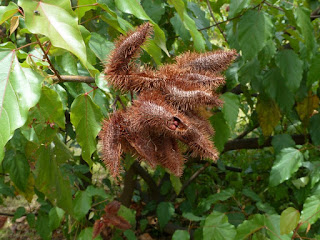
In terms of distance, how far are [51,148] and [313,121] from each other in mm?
1692

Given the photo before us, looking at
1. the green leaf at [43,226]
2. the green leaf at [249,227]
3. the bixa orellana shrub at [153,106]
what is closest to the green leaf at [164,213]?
the green leaf at [43,226]

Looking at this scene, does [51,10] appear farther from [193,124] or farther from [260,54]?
[260,54]

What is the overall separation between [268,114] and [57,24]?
5.91ft

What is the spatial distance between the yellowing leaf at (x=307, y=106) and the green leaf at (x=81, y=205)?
1504 millimetres

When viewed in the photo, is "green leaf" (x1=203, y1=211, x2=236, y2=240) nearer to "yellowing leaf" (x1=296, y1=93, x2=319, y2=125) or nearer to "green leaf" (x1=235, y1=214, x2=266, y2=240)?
"green leaf" (x1=235, y1=214, x2=266, y2=240)

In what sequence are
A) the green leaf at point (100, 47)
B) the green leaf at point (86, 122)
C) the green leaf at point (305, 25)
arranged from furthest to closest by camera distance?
the green leaf at point (305, 25), the green leaf at point (100, 47), the green leaf at point (86, 122)

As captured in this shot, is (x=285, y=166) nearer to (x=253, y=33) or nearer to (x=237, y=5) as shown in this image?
(x=253, y=33)

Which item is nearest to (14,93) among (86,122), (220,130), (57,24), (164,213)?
(57,24)

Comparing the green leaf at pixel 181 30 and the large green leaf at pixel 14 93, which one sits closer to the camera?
the large green leaf at pixel 14 93

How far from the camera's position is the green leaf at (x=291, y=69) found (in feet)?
6.33

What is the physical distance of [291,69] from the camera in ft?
6.37

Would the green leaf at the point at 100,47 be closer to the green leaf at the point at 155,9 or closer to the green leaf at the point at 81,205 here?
the green leaf at the point at 155,9

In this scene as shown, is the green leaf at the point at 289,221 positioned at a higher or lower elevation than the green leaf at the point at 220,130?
lower

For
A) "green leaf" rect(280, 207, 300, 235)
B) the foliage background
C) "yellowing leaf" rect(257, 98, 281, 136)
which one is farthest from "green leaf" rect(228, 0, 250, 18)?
"green leaf" rect(280, 207, 300, 235)
